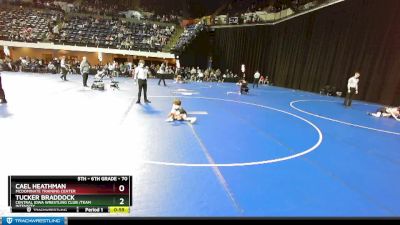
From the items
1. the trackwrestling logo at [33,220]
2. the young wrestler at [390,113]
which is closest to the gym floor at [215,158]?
the trackwrestling logo at [33,220]

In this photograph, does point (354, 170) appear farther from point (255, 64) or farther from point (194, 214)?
point (255, 64)

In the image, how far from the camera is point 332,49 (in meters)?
20.3

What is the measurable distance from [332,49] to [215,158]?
18017mm

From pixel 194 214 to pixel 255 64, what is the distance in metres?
27.7

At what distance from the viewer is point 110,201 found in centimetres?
273

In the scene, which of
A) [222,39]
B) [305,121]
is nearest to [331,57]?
[305,121]
